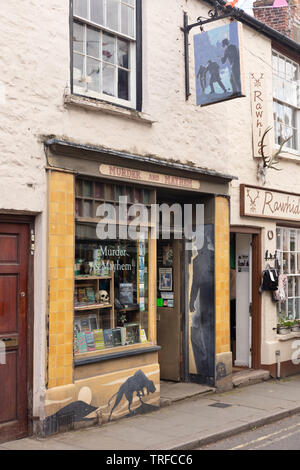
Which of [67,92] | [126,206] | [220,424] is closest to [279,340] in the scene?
[220,424]

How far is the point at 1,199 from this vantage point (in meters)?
6.61

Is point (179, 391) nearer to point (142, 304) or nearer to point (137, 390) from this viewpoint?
point (137, 390)

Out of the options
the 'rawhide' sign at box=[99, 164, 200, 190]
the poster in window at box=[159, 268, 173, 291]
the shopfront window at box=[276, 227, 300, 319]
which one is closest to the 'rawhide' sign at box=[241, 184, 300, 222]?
the shopfront window at box=[276, 227, 300, 319]

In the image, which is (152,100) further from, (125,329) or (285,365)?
(285,365)

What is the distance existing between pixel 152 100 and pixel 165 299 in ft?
11.7

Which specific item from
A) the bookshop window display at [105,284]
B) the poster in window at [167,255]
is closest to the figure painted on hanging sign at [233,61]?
the bookshop window display at [105,284]

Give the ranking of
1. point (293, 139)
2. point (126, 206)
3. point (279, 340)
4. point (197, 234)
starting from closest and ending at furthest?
1. point (126, 206)
2. point (197, 234)
3. point (279, 340)
4. point (293, 139)

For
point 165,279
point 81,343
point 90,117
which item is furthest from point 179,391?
point 90,117

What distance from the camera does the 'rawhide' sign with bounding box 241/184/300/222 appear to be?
421 inches

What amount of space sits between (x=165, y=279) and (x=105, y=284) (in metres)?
2.35

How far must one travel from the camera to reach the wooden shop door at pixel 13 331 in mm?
6777

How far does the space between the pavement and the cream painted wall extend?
2.28 ft

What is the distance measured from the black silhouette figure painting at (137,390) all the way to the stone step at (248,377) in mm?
2377

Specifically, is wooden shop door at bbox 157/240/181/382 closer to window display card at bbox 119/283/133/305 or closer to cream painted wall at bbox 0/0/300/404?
cream painted wall at bbox 0/0/300/404
